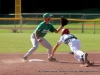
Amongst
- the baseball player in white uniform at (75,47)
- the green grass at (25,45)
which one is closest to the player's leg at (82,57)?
the baseball player in white uniform at (75,47)

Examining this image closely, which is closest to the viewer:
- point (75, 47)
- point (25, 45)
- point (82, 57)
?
point (82, 57)

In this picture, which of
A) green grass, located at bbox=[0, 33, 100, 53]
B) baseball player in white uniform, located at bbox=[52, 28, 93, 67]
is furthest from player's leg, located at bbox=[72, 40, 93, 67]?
green grass, located at bbox=[0, 33, 100, 53]

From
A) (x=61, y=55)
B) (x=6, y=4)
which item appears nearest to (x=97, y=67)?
(x=61, y=55)

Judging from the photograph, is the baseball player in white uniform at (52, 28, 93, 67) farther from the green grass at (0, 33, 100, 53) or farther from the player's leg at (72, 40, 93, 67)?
the green grass at (0, 33, 100, 53)

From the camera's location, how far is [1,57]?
13.6 metres

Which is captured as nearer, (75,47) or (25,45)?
(75,47)

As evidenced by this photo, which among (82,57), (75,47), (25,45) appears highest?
(75,47)

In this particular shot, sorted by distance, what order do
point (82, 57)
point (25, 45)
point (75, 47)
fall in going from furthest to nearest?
point (25, 45) → point (75, 47) → point (82, 57)

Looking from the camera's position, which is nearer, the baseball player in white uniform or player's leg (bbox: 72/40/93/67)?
player's leg (bbox: 72/40/93/67)

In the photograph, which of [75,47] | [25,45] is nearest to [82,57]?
[75,47]

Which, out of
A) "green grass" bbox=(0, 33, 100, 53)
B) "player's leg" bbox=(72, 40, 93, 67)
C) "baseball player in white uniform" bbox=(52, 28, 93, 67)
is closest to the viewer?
"player's leg" bbox=(72, 40, 93, 67)

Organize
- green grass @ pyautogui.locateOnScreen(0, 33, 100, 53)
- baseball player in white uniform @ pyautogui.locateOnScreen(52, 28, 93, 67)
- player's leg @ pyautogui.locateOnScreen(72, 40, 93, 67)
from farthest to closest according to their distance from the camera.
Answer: green grass @ pyautogui.locateOnScreen(0, 33, 100, 53) < baseball player in white uniform @ pyautogui.locateOnScreen(52, 28, 93, 67) < player's leg @ pyautogui.locateOnScreen(72, 40, 93, 67)

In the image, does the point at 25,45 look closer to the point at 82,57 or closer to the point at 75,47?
the point at 75,47

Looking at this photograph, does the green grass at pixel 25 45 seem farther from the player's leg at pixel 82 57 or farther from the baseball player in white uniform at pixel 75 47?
the player's leg at pixel 82 57
